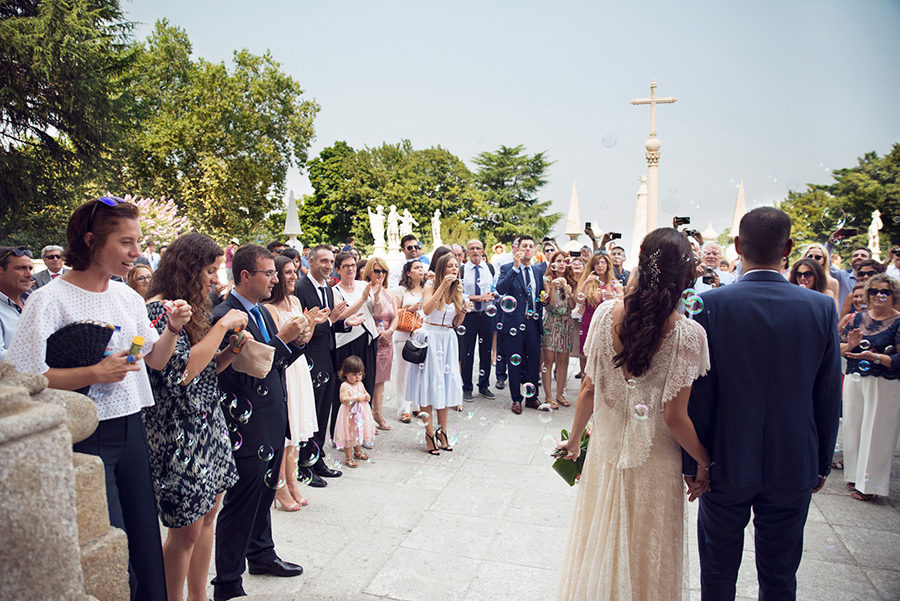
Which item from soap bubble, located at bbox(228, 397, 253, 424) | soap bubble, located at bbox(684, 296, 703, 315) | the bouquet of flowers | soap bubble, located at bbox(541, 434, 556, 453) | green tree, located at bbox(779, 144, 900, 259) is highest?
green tree, located at bbox(779, 144, 900, 259)

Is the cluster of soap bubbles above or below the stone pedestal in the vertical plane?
above

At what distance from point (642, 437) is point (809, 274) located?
13.1 ft

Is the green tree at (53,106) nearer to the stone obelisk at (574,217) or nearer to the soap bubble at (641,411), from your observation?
the stone obelisk at (574,217)

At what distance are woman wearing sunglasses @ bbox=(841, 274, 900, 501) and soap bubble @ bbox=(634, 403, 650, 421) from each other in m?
3.64

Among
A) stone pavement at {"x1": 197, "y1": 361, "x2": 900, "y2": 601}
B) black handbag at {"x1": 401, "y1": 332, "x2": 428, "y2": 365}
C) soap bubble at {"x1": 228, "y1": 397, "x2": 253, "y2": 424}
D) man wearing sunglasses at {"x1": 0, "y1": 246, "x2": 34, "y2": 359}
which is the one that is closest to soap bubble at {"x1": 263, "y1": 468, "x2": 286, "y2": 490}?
soap bubble at {"x1": 228, "y1": 397, "x2": 253, "y2": 424}

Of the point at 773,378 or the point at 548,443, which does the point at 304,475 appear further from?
the point at 773,378

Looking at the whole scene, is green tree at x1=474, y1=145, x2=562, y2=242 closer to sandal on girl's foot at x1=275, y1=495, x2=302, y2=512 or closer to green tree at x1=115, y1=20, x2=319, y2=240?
green tree at x1=115, y1=20, x2=319, y2=240

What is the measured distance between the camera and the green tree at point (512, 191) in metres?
54.3

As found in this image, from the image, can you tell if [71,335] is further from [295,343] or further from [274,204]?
[274,204]

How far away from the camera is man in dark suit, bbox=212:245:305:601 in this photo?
3.44 metres

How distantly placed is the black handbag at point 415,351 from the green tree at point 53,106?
2612 cm

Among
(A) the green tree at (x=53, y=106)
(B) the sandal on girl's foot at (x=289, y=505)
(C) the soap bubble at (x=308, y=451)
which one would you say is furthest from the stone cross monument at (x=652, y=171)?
(A) the green tree at (x=53, y=106)

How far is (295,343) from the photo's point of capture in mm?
3898

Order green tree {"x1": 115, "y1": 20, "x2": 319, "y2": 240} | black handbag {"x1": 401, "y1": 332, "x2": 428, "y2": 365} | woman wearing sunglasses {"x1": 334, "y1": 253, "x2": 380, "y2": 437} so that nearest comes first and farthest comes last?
woman wearing sunglasses {"x1": 334, "y1": 253, "x2": 380, "y2": 437} → black handbag {"x1": 401, "y1": 332, "x2": 428, "y2": 365} → green tree {"x1": 115, "y1": 20, "x2": 319, "y2": 240}
